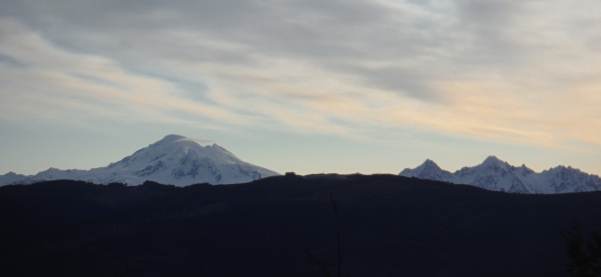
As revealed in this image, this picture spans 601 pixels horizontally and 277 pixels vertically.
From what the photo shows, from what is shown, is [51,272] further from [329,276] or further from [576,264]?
[329,276]

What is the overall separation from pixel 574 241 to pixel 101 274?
178858 millimetres

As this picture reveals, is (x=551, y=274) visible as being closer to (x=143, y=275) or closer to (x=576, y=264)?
(x=143, y=275)

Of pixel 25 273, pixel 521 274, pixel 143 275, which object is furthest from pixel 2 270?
pixel 521 274

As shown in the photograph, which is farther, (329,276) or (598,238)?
(598,238)

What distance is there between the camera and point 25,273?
193 metres

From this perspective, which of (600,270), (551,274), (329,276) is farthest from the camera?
(551,274)

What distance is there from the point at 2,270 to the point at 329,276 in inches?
8262

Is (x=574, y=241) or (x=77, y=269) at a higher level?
(x=574, y=241)

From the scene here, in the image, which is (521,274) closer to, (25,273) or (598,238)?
(25,273)

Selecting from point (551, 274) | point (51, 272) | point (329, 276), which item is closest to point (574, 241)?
point (329, 276)

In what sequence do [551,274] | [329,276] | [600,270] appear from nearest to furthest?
[329,276] < [600,270] < [551,274]

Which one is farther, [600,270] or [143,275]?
[143,275]

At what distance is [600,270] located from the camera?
123 feet

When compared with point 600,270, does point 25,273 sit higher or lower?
lower
